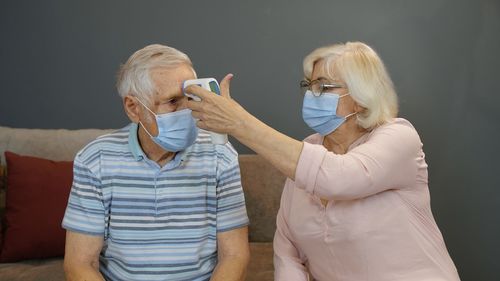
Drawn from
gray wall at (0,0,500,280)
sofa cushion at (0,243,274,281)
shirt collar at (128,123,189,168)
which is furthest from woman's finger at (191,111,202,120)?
gray wall at (0,0,500,280)

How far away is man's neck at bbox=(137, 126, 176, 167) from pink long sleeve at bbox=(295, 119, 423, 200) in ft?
1.58

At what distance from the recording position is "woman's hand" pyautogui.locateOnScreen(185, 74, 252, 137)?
56.9 inches

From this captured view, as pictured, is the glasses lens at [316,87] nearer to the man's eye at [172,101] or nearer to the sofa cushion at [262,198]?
the man's eye at [172,101]

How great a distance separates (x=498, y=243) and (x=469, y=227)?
150 millimetres

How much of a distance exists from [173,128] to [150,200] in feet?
0.75

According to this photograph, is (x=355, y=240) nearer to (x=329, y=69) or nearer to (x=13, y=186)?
(x=329, y=69)

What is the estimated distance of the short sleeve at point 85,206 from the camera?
1641 mm

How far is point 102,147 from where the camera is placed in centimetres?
170

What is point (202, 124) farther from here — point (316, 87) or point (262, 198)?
point (262, 198)

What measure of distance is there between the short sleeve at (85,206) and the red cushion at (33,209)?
631 mm

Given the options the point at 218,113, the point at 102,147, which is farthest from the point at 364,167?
the point at 102,147

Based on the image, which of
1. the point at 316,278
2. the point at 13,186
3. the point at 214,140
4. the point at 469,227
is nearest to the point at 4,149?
the point at 13,186

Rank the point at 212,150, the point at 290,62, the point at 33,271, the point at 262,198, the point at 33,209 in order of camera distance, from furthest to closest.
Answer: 1. the point at 290,62
2. the point at 262,198
3. the point at 33,209
4. the point at 33,271
5. the point at 212,150

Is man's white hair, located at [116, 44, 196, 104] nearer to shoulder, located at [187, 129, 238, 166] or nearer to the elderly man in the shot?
the elderly man
